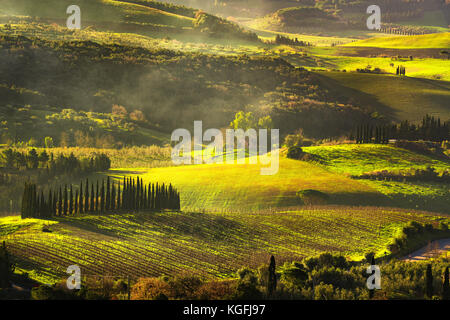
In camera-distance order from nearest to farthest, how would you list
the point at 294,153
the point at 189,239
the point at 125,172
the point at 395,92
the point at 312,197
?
the point at 189,239 < the point at 312,197 < the point at 125,172 < the point at 294,153 < the point at 395,92

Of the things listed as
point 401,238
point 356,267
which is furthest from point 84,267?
point 401,238

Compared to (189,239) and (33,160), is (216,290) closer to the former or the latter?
(189,239)

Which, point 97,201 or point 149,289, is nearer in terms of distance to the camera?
point 149,289

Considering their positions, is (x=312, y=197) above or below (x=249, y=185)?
below

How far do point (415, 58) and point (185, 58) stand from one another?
65131 millimetres

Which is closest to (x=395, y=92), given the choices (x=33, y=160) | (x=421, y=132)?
(x=421, y=132)

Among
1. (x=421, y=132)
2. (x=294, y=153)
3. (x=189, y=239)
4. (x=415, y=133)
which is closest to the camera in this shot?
(x=189, y=239)

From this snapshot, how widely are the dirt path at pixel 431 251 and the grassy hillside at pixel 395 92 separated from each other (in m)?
72.7

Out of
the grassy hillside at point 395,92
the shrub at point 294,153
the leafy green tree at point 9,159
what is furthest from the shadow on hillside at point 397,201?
the grassy hillside at point 395,92

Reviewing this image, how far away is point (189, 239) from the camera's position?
54.0 metres

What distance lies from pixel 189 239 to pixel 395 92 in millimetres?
101758

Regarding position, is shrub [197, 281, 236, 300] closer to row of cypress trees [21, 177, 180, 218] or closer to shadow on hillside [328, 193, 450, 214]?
row of cypress trees [21, 177, 180, 218]

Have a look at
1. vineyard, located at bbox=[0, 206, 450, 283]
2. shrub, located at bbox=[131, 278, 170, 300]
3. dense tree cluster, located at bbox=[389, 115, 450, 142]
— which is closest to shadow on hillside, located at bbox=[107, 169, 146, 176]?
vineyard, located at bbox=[0, 206, 450, 283]

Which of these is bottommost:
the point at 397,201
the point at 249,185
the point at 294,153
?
the point at 397,201
